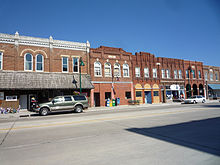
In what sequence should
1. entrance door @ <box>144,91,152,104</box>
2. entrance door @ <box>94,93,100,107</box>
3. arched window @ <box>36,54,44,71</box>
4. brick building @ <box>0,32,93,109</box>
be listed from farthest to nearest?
1. entrance door @ <box>144,91,152,104</box>
2. entrance door @ <box>94,93,100,107</box>
3. arched window @ <box>36,54,44,71</box>
4. brick building @ <box>0,32,93,109</box>

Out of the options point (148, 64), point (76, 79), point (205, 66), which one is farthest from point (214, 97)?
point (76, 79)

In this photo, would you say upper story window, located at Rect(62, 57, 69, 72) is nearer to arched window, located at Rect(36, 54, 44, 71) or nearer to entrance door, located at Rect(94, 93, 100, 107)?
arched window, located at Rect(36, 54, 44, 71)

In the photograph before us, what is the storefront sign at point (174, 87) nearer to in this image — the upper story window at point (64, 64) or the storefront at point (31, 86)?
the storefront at point (31, 86)

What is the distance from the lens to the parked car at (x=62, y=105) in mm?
15180

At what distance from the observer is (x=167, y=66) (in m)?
33.3

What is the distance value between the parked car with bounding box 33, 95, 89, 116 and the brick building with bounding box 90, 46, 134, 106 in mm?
7153

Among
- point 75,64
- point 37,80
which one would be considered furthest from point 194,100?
point 37,80

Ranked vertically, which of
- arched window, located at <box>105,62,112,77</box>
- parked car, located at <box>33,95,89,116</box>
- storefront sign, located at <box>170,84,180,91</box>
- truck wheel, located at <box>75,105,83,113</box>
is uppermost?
arched window, located at <box>105,62,112,77</box>

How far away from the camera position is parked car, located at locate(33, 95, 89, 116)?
15180 millimetres

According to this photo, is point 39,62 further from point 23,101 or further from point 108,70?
point 108,70

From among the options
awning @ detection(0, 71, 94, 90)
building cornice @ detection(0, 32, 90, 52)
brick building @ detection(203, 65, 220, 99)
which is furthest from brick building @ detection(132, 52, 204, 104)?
awning @ detection(0, 71, 94, 90)

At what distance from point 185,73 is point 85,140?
117 feet

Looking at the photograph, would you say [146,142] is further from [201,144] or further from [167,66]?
[167,66]

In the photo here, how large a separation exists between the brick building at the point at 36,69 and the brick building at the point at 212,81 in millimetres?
32319
